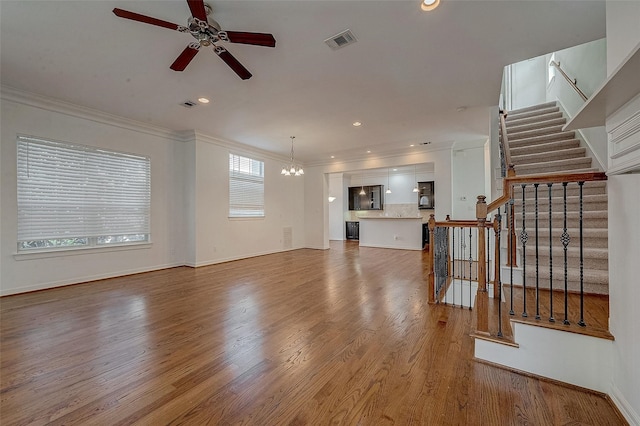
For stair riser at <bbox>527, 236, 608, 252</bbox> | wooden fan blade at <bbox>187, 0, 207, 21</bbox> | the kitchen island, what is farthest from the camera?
the kitchen island

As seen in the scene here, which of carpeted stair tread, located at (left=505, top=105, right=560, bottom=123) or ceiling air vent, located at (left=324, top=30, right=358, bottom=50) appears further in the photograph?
carpeted stair tread, located at (left=505, top=105, right=560, bottom=123)

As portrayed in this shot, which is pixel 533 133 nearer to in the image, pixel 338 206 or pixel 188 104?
pixel 188 104

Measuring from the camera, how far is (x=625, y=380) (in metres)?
1.46

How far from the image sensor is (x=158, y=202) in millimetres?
5434

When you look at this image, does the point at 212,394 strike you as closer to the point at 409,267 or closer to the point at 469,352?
the point at 469,352

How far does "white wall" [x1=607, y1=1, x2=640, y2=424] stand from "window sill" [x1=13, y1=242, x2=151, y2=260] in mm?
6325

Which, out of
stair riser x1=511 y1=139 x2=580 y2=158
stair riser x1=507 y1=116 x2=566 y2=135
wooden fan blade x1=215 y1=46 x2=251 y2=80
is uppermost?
stair riser x1=507 y1=116 x2=566 y2=135

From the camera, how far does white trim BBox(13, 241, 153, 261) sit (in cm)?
385

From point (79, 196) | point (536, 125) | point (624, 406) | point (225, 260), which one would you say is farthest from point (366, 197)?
point (624, 406)

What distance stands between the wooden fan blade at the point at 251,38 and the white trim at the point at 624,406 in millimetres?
3418

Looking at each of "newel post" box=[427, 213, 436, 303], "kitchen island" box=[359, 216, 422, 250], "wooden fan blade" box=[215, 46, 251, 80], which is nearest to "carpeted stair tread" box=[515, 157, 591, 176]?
"newel post" box=[427, 213, 436, 303]

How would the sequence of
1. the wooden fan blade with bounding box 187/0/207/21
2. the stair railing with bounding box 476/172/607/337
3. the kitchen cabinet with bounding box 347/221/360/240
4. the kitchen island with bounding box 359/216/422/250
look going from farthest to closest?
the kitchen cabinet with bounding box 347/221/360/240 → the kitchen island with bounding box 359/216/422/250 → the wooden fan blade with bounding box 187/0/207/21 → the stair railing with bounding box 476/172/607/337

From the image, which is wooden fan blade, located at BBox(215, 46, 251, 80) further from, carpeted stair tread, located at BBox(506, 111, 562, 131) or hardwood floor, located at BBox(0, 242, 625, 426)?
carpeted stair tread, located at BBox(506, 111, 562, 131)

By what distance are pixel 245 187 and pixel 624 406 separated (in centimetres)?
676
